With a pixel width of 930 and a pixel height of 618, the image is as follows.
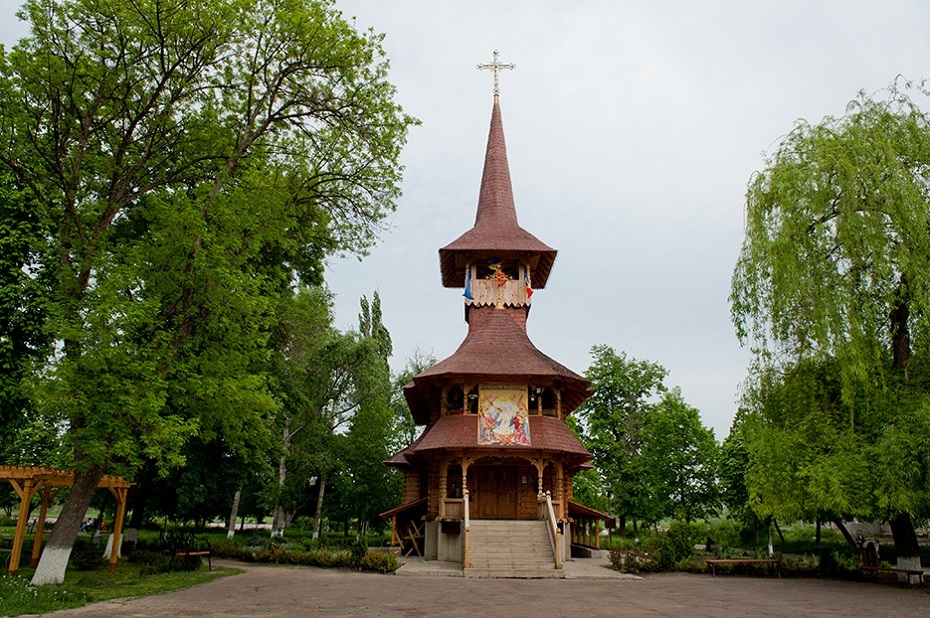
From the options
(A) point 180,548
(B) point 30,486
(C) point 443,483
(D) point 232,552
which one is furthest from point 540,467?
(B) point 30,486

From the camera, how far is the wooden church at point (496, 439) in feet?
59.4

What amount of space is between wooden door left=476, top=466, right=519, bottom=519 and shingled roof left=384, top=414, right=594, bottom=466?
2049 millimetres

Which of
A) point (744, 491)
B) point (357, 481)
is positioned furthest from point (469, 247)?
point (744, 491)

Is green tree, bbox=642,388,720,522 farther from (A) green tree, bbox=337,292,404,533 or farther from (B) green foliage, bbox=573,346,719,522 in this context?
(A) green tree, bbox=337,292,404,533

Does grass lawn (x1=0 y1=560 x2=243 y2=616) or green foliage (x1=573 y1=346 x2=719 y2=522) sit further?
green foliage (x1=573 y1=346 x2=719 y2=522)

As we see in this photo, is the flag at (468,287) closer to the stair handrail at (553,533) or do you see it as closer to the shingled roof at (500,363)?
the shingled roof at (500,363)

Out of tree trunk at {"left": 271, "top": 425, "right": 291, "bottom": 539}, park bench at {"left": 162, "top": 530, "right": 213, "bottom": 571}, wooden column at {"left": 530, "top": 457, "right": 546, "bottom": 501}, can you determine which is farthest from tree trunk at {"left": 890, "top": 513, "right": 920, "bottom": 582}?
tree trunk at {"left": 271, "top": 425, "right": 291, "bottom": 539}

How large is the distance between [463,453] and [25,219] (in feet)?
43.7

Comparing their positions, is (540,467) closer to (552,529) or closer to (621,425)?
(552,529)

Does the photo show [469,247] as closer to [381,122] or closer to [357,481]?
[381,122]

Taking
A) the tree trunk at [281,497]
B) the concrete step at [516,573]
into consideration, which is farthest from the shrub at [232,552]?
the tree trunk at [281,497]

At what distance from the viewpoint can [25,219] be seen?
1462cm

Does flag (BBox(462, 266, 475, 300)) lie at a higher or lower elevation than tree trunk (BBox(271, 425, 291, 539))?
higher

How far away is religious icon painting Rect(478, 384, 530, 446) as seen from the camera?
64.3 ft
